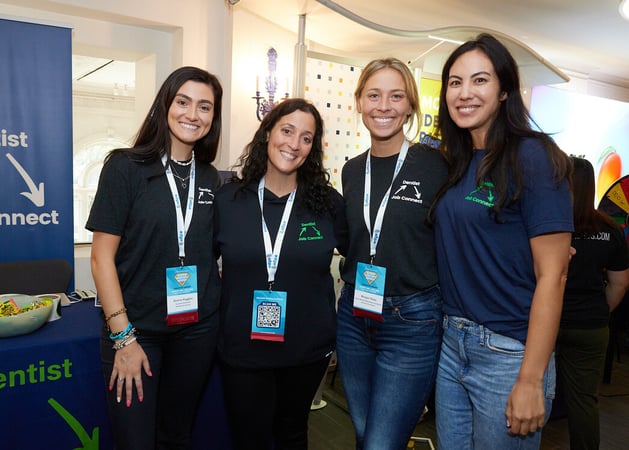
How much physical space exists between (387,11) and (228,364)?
3.70m

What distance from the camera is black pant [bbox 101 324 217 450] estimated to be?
1.47 metres

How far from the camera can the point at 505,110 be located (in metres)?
1.34

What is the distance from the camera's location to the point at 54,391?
180 cm

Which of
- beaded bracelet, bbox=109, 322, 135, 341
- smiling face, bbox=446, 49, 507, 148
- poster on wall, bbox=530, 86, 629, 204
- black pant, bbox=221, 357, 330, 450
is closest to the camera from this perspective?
smiling face, bbox=446, 49, 507, 148

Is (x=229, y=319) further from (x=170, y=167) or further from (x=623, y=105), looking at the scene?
(x=623, y=105)

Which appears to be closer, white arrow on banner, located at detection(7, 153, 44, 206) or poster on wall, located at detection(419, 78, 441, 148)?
white arrow on banner, located at detection(7, 153, 44, 206)

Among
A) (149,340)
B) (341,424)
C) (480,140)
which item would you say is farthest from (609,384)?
(149,340)

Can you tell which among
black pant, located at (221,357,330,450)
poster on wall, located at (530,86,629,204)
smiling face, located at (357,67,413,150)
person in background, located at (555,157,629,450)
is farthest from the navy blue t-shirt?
poster on wall, located at (530,86,629,204)

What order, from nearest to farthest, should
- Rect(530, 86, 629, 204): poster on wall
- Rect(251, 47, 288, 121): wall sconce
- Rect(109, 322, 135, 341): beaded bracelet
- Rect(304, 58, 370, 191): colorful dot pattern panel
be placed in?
Rect(109, 322, 135, 341): beaded bracelet
Rect(304, 58, 370, 191): colorful dot pattern panel
Rect(251, 47, 288, 121): wall sconce
Rect(530, 86, 629, 204): poster on wall

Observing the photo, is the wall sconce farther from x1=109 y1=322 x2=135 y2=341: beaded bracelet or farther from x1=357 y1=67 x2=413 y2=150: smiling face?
x1=109 y1=322 x2=135 y2=341: beaded bracelet

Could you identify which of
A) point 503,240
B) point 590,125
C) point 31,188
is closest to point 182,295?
point 503,240

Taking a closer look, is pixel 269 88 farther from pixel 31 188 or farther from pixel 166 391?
pixel 166 391

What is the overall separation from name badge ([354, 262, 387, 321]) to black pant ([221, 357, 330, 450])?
26cm

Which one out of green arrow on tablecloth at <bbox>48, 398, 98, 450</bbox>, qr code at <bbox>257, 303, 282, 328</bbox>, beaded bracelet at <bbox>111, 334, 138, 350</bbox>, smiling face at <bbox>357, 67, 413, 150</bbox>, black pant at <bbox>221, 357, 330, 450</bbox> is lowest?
green arrow on tablecloth at <bbox>48, 398, 98, 450</bbox>
